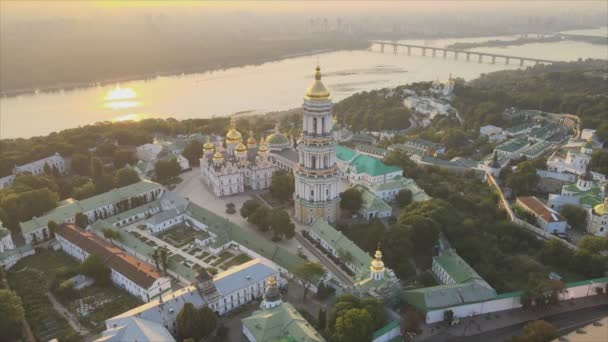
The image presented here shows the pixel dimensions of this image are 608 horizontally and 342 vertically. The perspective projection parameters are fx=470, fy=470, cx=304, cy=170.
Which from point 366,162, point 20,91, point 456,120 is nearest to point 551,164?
point 366,162

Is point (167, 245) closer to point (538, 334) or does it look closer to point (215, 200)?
point (215, 200)

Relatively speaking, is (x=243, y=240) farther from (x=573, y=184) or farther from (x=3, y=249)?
(x=573, y=184)

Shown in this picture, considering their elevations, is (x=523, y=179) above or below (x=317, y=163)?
below

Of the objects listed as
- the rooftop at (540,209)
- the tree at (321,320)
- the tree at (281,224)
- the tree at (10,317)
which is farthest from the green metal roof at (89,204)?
the rooftop at (540,209)

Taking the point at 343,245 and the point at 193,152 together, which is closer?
the point at 343,245

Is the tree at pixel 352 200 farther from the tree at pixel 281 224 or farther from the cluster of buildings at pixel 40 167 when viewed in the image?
the cluster of buildings at pixel 40 167

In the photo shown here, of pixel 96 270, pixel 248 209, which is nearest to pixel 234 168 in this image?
pixel 248 209
